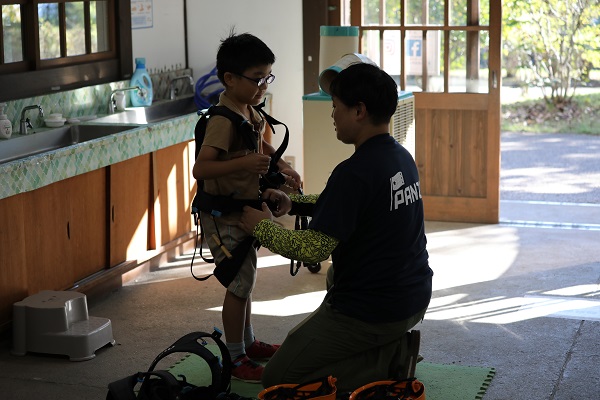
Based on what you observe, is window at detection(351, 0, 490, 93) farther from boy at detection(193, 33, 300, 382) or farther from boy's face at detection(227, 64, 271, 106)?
boy's face at detection(227, 64, 271, 106)

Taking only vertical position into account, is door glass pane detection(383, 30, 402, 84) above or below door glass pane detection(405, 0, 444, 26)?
below

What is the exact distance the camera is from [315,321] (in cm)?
330

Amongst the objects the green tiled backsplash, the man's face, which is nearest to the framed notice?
the green tiled backsplash

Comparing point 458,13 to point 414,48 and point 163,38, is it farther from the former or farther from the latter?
point 163,38

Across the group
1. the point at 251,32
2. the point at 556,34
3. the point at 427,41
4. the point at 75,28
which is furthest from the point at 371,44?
the point at 556,34

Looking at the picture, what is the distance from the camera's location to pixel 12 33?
5344mm

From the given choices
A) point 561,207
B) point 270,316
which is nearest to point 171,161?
point 270,316

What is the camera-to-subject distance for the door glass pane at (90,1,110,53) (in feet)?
20.1

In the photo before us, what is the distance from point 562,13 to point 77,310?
9246 mm

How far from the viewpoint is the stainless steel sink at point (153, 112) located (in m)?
5.93

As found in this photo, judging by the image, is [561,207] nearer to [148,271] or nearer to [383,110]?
[148,271]

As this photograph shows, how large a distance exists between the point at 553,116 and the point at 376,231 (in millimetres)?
9115

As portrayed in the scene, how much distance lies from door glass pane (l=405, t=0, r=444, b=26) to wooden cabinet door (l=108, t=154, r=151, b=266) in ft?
7.82

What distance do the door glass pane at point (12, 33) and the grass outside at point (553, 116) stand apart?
7217 millimetres
